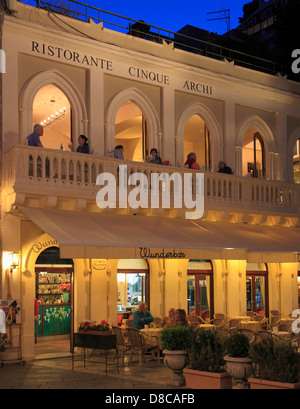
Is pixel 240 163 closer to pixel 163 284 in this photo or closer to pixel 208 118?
pixel 208 118

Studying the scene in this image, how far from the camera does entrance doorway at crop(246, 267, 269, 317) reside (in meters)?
22.3

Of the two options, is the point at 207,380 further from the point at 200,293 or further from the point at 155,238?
the point at 200,293

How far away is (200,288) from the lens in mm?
20734

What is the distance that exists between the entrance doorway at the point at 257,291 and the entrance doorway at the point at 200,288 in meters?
1.90

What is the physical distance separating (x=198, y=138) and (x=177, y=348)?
43.6ft

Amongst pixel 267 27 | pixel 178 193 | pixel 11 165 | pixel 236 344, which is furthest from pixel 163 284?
pixel 267 27

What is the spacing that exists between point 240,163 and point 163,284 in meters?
5.11

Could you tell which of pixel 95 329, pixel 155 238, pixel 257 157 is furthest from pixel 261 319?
pixel 95 329

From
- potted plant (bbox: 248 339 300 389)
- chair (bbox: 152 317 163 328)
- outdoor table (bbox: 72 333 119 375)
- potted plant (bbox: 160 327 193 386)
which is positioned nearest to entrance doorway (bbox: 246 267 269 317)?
chair (bbox: 152 317 163 328)

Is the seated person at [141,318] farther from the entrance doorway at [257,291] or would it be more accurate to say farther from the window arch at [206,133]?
the entrance doorway at [257,291]

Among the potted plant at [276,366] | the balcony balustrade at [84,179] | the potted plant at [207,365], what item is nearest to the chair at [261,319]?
the balcony balustrade at [84,179]

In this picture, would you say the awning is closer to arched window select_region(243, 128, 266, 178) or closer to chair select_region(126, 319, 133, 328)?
chair select_region(126, 319, 133, 328)

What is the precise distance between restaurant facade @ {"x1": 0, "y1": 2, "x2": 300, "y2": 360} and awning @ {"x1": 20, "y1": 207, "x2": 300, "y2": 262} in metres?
0.05

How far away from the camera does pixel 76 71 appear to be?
1811cm
